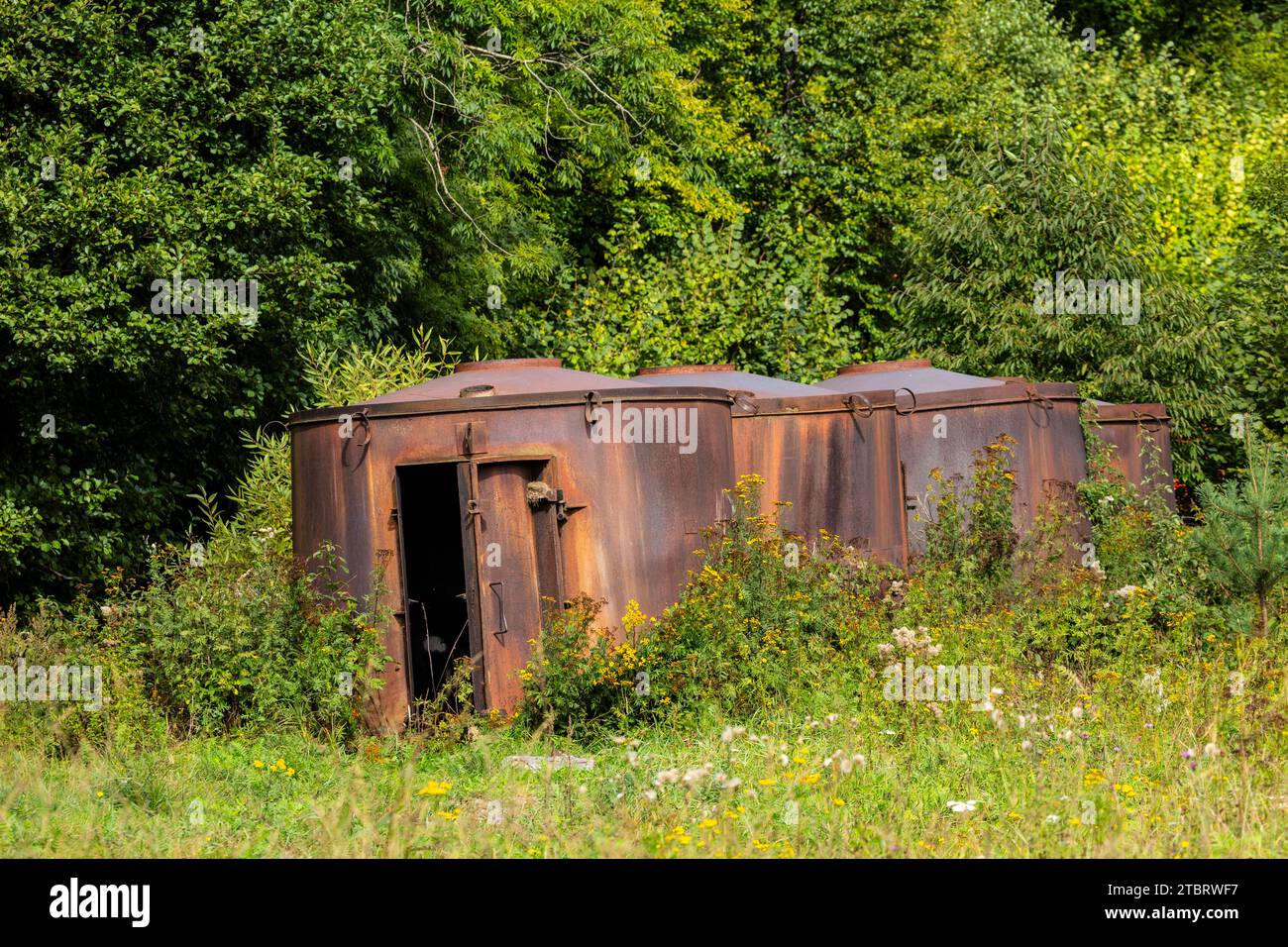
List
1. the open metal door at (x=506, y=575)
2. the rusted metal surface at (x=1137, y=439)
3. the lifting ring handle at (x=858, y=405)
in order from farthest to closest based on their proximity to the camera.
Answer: the rusted metal surface at (x=1137, y=439)
the lifting ring handle at (x=858, y=405)
the open metal door at (x=506, y=575)

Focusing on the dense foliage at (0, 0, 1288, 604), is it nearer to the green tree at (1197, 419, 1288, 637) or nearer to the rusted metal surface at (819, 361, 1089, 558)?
the rusted metal surface at (819, 361, 1089, 558)

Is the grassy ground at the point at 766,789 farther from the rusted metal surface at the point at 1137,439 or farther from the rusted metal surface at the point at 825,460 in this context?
the rusted metal surface at the point at 1137,439

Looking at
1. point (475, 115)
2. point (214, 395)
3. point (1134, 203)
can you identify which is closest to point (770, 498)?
point (214, 395)

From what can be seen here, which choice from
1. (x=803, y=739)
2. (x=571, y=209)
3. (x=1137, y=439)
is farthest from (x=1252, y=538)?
(x=571, y=209)

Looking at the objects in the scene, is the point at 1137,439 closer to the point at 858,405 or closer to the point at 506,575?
the point at 858,405

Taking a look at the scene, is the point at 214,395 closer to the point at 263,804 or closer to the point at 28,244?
the point at 28,244

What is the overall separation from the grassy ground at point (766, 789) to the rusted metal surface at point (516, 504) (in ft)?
3.19

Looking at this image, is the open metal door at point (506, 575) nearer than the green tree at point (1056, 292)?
Yes

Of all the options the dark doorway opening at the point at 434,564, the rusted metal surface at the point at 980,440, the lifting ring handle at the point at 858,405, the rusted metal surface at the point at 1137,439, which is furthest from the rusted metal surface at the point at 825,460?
the rusted metal surface at the point at 1137,439

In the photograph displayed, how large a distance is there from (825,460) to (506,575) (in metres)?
2.96

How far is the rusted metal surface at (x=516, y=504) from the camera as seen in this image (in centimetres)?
922

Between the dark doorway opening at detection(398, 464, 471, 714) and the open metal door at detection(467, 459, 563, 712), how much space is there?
0.99 metres

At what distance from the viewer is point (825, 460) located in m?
11.0

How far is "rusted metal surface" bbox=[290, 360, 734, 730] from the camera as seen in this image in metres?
9.22
